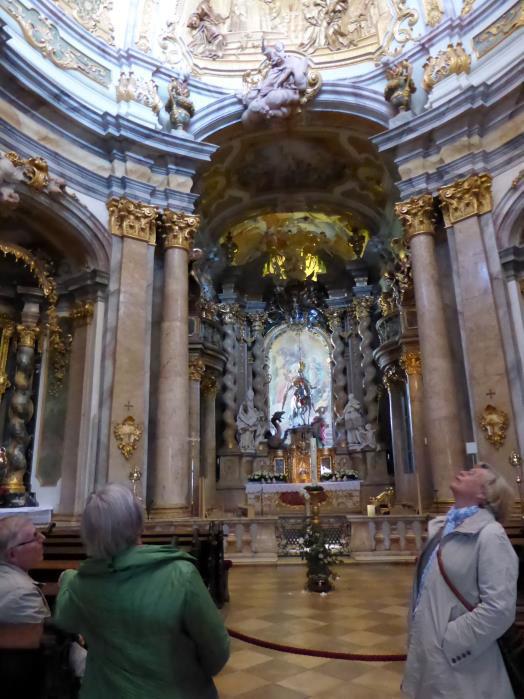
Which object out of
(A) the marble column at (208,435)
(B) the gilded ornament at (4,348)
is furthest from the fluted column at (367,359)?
(B) the gilded ornament at (4,348)

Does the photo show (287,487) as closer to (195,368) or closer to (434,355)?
(195,368)

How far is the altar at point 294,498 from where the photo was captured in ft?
47.7

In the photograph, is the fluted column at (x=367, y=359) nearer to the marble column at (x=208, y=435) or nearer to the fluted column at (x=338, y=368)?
the fluted column at (x=338, y=368)

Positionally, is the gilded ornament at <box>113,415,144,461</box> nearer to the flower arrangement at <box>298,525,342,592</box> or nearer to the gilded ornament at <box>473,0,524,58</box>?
the flower arrangement at <box>298,525,342,592</box>

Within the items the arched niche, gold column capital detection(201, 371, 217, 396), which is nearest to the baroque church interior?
gold column capital detection(201, 371, 217, 396)

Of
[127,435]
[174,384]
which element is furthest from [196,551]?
[174,384]

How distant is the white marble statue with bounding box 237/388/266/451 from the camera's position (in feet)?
58.2

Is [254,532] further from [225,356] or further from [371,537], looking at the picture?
[225,356]

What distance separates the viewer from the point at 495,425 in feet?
29.7

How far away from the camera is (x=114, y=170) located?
37.0 ft

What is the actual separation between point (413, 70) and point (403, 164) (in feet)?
7.77

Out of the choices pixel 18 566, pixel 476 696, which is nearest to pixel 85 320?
pixel 18 566

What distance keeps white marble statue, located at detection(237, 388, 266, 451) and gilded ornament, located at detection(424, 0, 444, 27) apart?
457 inches

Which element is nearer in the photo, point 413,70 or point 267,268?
point 413,70
